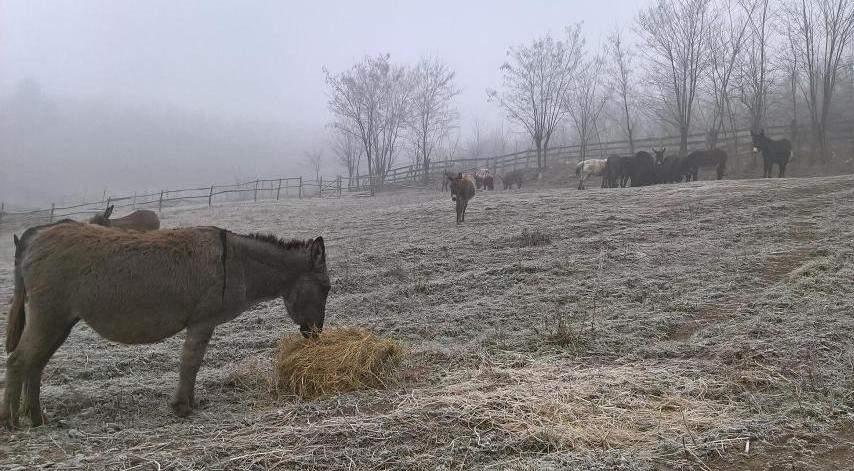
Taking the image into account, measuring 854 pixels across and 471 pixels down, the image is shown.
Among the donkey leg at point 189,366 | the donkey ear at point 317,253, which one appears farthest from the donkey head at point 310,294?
the donkey leg at point 189,366

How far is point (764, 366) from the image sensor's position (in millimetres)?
4898

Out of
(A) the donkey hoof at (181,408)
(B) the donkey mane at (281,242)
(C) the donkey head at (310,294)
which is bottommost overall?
(A) the donkey hoof at (181,408)

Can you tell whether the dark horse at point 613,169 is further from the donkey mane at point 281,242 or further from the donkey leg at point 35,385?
the donkey leg at point 35,385

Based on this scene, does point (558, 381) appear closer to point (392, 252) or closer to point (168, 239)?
point (168, 239)

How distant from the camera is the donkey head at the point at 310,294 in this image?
5734 mm

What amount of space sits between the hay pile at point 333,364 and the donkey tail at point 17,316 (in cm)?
221

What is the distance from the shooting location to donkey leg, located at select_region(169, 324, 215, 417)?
4.69 m

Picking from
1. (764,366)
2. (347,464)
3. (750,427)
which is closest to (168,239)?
(347,464)

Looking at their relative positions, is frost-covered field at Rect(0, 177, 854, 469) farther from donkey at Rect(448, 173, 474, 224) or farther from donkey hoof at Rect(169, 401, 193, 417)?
donkey at Rect(448, 173, 474, 224)

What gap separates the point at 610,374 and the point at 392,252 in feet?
26.8

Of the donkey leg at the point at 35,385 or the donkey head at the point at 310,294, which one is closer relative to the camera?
the donkey leg at the point at 35,385

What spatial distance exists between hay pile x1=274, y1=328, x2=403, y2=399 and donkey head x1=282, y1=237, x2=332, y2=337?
317mm

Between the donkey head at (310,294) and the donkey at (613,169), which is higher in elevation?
the donkey at (613,169)

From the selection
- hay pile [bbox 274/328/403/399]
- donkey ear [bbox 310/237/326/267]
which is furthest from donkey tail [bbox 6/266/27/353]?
donkey ear [bbox 310/237/326/267]
